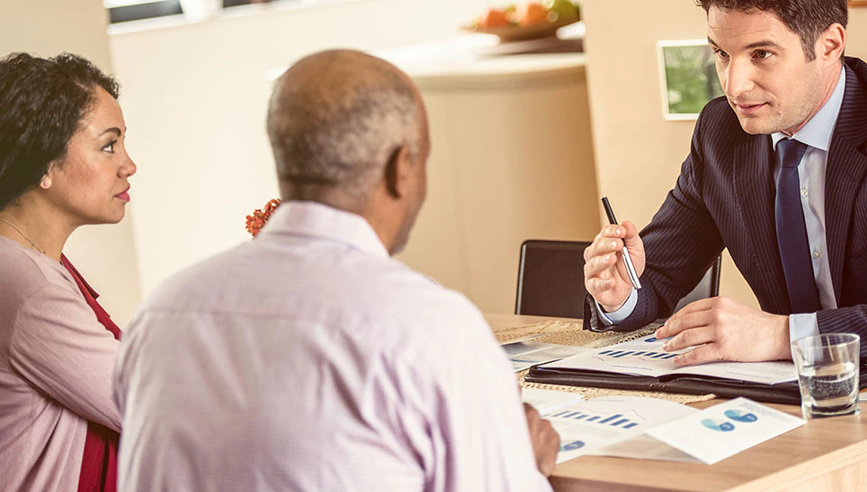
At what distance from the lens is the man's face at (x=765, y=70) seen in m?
1.92

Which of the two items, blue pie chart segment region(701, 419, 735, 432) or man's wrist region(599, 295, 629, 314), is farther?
man's wrist region(599, 295, 629, 314)

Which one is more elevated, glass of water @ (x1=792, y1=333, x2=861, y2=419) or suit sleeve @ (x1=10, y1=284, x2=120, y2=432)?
suit sleeve @ (x1=10, y1=284, x2=120, y2=432)

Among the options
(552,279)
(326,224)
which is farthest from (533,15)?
(326,224)

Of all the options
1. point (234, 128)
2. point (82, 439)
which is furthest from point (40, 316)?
point (234, 128)

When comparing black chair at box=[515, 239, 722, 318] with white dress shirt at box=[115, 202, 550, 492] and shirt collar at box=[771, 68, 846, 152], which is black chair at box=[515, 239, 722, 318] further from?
white dress shirt at box=[115, 202, 550, 492]

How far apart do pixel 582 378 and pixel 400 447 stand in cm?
79

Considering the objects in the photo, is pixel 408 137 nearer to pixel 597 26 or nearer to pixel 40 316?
pixel 40 316

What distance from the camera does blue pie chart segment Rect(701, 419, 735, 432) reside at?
4.74 ft

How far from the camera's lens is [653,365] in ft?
5.87

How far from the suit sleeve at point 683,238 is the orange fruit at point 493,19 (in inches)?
110

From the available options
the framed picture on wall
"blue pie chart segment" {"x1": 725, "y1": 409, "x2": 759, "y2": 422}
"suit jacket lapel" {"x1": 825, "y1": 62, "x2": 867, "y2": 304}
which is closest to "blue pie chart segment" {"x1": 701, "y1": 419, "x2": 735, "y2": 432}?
"blue pie chart segment" {"x1": 725, "y1": 409, "x2": 759, "y2": 422}

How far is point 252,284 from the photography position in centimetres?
109

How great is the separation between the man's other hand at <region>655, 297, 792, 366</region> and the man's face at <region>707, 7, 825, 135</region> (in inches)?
16.6

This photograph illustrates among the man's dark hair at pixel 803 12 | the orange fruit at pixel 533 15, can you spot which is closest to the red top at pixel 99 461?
the man's dark hair at pixel 803 12
